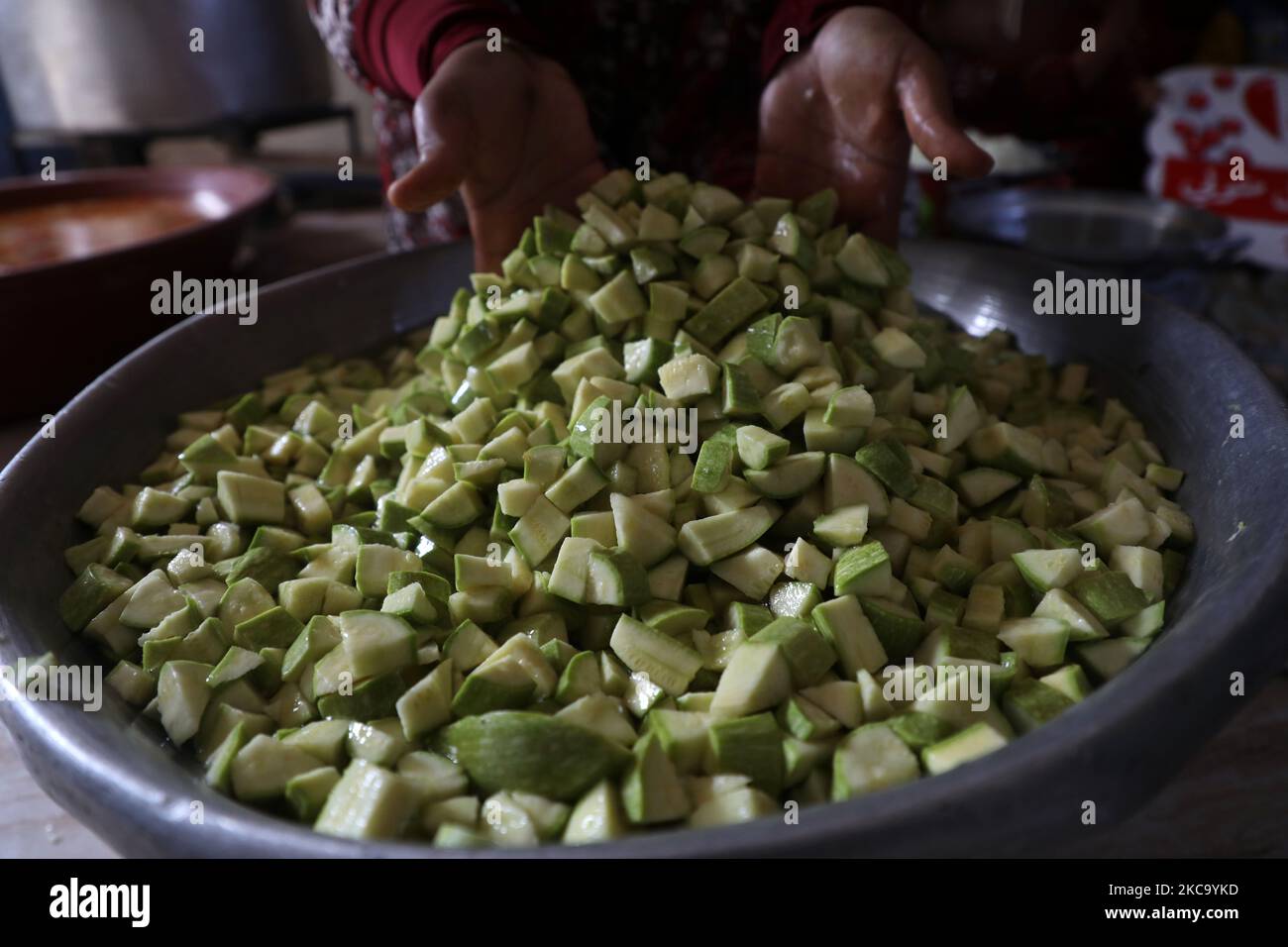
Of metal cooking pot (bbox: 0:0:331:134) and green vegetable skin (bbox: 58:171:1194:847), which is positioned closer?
green vegetable skin (bbox: 58:171:1194:847)

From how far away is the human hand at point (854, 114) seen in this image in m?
1.54

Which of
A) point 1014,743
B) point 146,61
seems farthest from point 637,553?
point 146,61

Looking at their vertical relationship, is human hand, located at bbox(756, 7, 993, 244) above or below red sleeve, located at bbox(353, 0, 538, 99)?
below

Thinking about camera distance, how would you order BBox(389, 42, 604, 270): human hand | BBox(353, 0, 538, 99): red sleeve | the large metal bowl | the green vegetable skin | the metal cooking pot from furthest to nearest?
the metal cooking pot
BBox(353, 0, 538, 99): red sleeve
BBox(389, 42, 604, 270): human hand
the green vegetable skin
the large metal bowl

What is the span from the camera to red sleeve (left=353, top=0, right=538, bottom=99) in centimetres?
178

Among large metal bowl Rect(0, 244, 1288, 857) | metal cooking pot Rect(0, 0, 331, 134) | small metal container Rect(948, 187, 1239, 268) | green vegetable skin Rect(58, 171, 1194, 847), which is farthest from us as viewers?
metal cooking pot Rect(0, 0, 331, 134)

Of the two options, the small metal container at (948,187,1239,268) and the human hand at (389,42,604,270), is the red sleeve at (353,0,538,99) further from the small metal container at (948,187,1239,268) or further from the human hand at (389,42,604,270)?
the small metal container at (948,187,1239,268)

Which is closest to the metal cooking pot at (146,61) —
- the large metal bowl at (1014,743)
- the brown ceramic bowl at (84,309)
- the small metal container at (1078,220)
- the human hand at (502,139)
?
the brown ceramic bowl at (84,309)

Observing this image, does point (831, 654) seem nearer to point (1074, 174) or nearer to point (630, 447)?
point (630, 447)

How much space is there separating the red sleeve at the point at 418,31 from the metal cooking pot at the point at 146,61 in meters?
1.55

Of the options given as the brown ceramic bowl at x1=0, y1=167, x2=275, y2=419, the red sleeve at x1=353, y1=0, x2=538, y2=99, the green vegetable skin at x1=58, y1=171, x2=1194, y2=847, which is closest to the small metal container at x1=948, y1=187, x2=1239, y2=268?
the green vegetable skin at x1=58, y1=171, x2=1194, y2=847

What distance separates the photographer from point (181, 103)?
316 centimetres

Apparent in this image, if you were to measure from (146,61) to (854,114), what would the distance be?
250 cm

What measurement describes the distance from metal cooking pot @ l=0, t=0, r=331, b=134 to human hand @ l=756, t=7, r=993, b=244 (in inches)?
85.6
